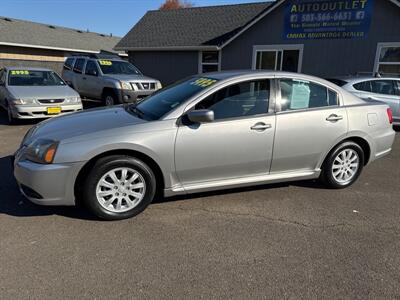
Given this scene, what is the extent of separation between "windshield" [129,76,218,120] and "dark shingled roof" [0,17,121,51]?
20590 millimetres

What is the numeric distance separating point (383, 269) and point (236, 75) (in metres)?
2.51

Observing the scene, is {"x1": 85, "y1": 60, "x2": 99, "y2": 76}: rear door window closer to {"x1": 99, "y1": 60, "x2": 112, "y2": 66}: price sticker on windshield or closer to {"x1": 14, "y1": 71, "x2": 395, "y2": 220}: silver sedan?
{"x1": 99, "y1": 60, "x2": 112, "y2": 66}: price sticker on windshield

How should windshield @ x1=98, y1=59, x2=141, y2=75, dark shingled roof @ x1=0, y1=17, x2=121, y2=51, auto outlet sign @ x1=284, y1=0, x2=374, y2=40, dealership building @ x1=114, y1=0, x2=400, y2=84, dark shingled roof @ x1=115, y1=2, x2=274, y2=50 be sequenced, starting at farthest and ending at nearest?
dark shingled roof @ x1=0, y1=17, x2=121, y2=51 → dark shingled roof @ x1=115, y1=2, x2=274, y2=50 → auto outlet sign @ x1=284, y1=0, x2=374, y2=40 → dealership building @ x1=114, y1=0, x2=400, y2=84 → windshield @ x1=98, y1=59, x2=141, y2=75

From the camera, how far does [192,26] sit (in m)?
17.8

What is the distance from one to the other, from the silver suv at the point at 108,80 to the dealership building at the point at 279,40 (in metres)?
5.79

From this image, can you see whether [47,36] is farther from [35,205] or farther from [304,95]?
[304,95]

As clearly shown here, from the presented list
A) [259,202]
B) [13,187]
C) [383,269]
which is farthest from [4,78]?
[383,269]

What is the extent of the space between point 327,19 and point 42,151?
13.0 metres

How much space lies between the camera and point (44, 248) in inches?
115

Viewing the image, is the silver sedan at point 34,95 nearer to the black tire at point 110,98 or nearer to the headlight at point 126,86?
the black tire at point 110,98

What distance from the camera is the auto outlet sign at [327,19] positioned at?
40.6 feet

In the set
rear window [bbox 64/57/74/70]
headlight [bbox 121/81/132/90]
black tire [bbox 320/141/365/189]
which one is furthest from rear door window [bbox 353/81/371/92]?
rear window [bbox 64/57/74/70]

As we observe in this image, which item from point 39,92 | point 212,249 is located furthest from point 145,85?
point 212,249

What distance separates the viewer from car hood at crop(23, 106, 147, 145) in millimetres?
3342
